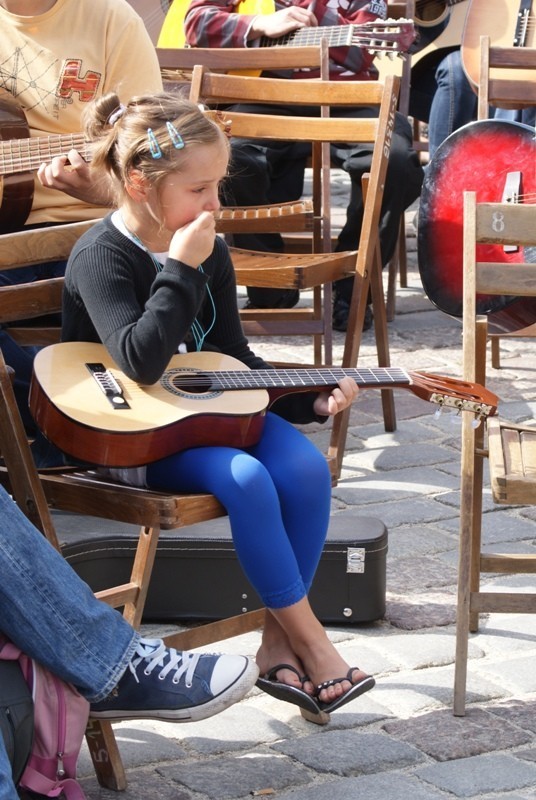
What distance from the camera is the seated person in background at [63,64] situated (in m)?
3.49

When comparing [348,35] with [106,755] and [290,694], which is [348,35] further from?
[106,755]

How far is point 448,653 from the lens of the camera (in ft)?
9.34

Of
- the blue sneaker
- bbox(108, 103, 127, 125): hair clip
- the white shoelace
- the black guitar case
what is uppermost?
bbox(108, 103, 127, 125): hair clip

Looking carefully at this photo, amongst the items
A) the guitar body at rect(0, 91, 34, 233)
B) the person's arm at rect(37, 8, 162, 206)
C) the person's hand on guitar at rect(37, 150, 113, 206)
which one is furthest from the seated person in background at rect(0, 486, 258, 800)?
the person's arm at rect(37, 8, 162, 206)

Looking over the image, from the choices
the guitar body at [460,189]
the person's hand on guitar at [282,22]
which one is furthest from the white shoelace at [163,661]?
the person's hand on guitar at [282,22]

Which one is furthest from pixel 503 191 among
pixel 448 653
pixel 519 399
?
pixel 448 653

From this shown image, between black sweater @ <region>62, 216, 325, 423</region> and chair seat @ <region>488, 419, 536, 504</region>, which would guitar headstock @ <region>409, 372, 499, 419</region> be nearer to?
chair seat @ <region>488, 419, 536, 504</region>

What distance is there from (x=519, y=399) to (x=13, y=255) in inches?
99.1

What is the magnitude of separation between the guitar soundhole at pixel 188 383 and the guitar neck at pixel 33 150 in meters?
0.97

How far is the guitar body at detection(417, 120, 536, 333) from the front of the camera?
153 inches

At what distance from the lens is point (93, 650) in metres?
2.07

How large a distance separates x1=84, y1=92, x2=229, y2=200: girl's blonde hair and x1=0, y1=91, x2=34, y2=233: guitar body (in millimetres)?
826

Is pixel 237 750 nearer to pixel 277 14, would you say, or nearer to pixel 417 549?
pixel 417 549

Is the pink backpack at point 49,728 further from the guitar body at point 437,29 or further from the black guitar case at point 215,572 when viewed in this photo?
the guitar body at point 437,29
